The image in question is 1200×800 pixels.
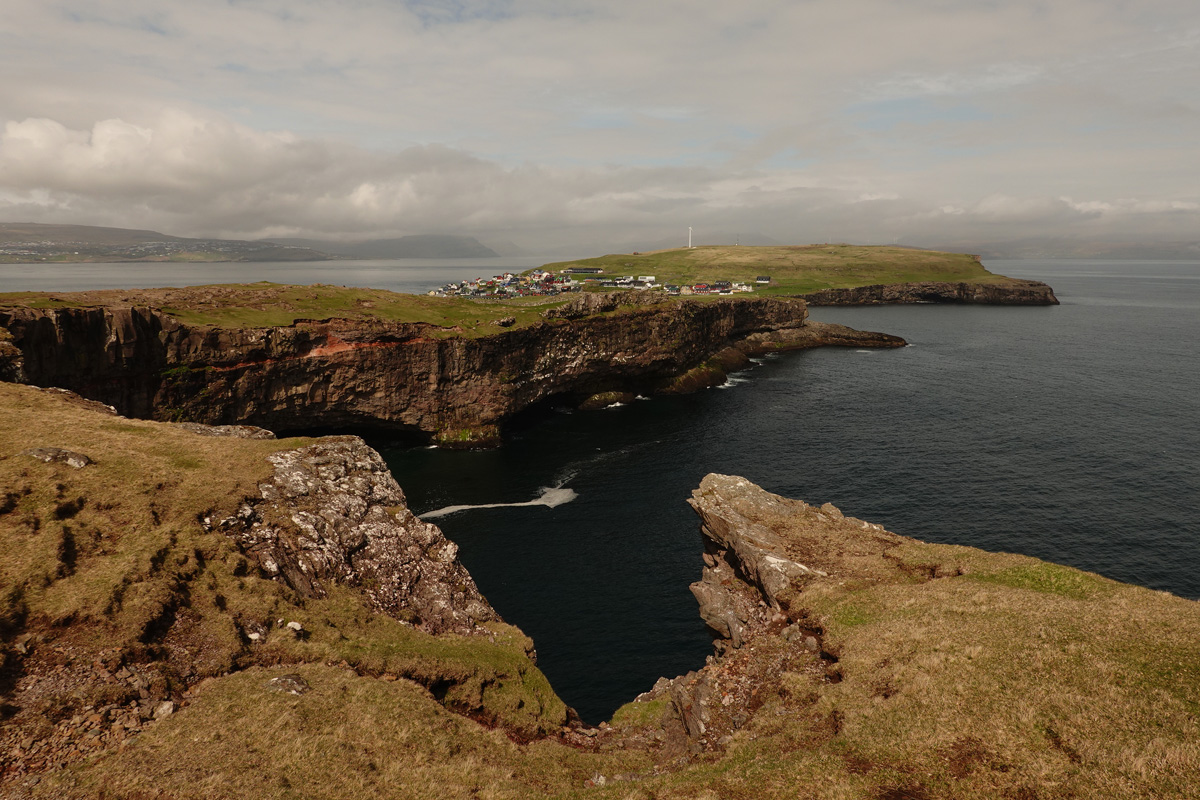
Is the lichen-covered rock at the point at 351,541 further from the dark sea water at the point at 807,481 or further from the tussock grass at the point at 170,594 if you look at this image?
the dark sea water at the point at 807,481

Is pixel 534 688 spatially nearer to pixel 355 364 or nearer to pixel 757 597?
pixel 757 597

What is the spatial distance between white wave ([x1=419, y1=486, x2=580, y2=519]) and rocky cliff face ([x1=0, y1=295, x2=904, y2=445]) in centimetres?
2114

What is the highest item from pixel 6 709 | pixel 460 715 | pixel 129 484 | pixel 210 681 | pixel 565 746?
pixel 129 484

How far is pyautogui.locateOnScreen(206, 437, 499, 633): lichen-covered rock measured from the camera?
27.9 metres

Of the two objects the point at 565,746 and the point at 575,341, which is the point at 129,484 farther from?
the point at 575,341

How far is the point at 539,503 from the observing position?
63531 mm

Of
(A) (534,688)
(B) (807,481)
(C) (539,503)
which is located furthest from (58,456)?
(B) (807,481)

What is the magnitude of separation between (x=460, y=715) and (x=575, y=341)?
3046 inches

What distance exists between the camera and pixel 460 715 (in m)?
23.3

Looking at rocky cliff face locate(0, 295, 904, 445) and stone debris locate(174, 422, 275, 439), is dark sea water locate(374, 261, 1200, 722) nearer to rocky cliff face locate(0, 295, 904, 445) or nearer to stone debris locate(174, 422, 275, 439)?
rocky cliff face locate(0, 295, 904, 445)

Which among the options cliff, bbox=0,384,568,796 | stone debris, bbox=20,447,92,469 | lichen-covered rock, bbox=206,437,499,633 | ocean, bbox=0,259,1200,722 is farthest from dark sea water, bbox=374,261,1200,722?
stone debris, bbox=20,447,92,469

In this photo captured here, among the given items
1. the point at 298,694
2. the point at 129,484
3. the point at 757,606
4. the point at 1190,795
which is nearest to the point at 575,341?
the point at 757,606

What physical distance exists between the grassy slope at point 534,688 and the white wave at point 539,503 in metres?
31.7

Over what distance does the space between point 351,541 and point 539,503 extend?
111ft
